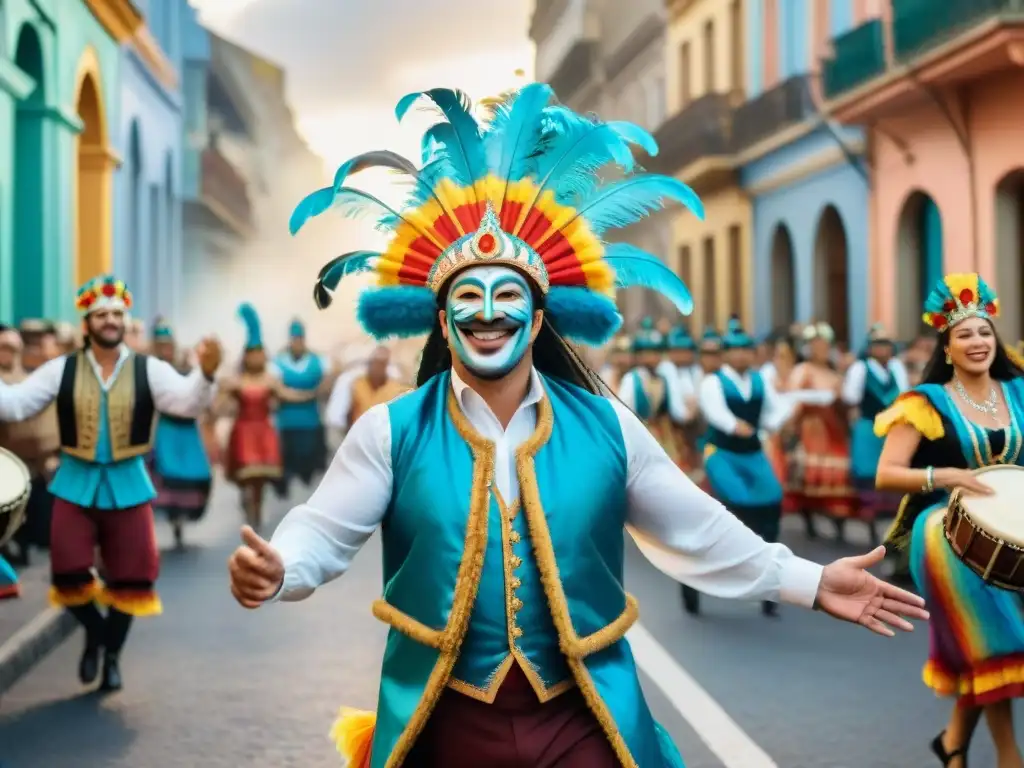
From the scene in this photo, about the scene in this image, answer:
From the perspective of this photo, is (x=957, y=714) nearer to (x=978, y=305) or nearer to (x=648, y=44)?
(x=978, y=305)

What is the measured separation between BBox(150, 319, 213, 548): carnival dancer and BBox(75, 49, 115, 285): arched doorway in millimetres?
8829

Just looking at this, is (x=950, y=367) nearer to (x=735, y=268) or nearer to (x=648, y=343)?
(x=648, y=343)

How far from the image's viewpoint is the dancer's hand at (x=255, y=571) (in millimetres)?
3500

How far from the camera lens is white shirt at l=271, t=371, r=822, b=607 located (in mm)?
3807

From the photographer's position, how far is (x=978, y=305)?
20.4ft

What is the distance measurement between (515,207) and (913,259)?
67.6 feet

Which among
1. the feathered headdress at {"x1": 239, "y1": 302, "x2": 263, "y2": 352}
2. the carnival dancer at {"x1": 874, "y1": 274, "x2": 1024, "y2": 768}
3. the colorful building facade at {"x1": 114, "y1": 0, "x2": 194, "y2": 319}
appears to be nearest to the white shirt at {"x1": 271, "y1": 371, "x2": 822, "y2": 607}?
the carnival dancer at {"x1": 874, "y1": 274, "x2": 1024, "y2": 768}

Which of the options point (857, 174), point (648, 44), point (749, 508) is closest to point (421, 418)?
point (749, 508)

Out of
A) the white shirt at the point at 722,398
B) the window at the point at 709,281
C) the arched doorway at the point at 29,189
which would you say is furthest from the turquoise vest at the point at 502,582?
the window at the point at 709,281

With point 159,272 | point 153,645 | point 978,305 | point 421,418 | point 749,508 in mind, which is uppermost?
point 159,272

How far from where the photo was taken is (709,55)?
114 feet

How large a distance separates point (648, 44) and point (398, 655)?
39.5 metres

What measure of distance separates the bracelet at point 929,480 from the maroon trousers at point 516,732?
8.54ft

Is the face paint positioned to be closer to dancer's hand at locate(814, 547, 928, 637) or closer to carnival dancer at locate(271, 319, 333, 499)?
dancer's hand at locate(814, 547, 928, 637)
